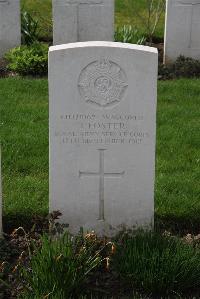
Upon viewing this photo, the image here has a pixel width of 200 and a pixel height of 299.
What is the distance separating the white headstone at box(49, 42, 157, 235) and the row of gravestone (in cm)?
530

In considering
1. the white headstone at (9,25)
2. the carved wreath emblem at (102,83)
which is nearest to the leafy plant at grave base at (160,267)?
the carved wreath emblem at (102,83)

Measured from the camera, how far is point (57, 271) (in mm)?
4219

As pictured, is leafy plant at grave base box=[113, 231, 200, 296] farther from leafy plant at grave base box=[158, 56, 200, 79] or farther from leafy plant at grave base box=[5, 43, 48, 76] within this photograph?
leafy plant at grave base box=[5, 43, 48, 76]

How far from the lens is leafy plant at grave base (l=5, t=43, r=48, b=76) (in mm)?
9453

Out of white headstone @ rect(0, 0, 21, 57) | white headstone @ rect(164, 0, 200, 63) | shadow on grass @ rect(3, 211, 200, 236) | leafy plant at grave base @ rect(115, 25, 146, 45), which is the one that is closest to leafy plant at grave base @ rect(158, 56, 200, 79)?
white headstone @ rect(164, 0, 200, 63)

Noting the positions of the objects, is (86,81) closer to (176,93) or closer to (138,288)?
(138,288)

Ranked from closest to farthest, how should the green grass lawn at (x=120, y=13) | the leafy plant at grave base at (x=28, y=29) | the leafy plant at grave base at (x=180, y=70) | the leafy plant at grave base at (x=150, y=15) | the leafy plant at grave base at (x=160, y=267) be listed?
the leafy plant at grave base at (x=160, y=267) < the leafy plant at grave base at (x=180, y=70) < the leafy plant at grave base at (x=28, y=29) < the leafy plant at grave base at (x=150, y=15) < the green grass lawn at (x=120, y=13)

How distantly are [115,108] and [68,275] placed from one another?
49.8 inches

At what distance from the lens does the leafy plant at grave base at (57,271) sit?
4.20 meters

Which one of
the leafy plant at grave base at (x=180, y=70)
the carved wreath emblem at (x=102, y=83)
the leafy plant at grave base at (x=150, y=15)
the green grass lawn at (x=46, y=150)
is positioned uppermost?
the leafy plant at grave base at (x=150, y=15)

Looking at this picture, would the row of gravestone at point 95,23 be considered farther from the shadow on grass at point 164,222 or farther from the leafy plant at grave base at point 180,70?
the shadow on grass at point 164,222

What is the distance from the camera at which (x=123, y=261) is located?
14.8ft

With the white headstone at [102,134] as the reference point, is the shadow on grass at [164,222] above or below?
below

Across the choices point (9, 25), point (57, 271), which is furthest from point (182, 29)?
point (57, 271)
